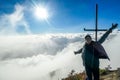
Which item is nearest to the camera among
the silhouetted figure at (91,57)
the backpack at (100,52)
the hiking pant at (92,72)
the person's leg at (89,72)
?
the backpack at (100,52)

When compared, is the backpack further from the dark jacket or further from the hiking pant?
the hiking pant

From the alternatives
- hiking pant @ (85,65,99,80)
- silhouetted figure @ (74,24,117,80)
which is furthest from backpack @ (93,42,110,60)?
hiking pant @ (85,65,99,80)

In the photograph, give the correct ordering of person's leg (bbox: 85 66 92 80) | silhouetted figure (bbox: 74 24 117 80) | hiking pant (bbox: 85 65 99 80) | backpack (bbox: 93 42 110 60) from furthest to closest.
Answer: person's leg (bbox: 85 66 92 80), hiking pant (bbox: 85 65 99 80), silhouetted figure (bbox: 74 24 117 80), backpack (bbox: 93 42 110 60)

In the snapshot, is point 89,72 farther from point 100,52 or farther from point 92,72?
point 100,52

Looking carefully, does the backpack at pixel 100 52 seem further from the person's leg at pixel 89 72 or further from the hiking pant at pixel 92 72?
the person's leg at pixel 89 72

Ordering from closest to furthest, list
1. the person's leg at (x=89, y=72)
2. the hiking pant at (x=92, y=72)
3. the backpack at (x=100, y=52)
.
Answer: the backpack at (x=100, y=52)
the hiking pant at (x=92, y=72)
the person's leg at (x=89, y=72)

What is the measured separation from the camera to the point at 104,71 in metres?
17.5

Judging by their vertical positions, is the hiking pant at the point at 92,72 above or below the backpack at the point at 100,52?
below

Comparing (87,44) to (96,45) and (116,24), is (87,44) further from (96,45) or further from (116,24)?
(116,24)

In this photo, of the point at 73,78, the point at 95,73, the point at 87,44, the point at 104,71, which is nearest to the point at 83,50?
the point at 87,44

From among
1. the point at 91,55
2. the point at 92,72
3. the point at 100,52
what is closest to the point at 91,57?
the point at 91,55

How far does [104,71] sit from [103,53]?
7111mm

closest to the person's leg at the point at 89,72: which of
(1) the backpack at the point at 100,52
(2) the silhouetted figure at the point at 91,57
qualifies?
(2) the silhouetted figure at the point at 91,57

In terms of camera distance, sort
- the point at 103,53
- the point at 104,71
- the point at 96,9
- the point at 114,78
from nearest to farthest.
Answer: the point at 103,53 → the point at 96,9 → the point at 114,78 → the point at 104,71
